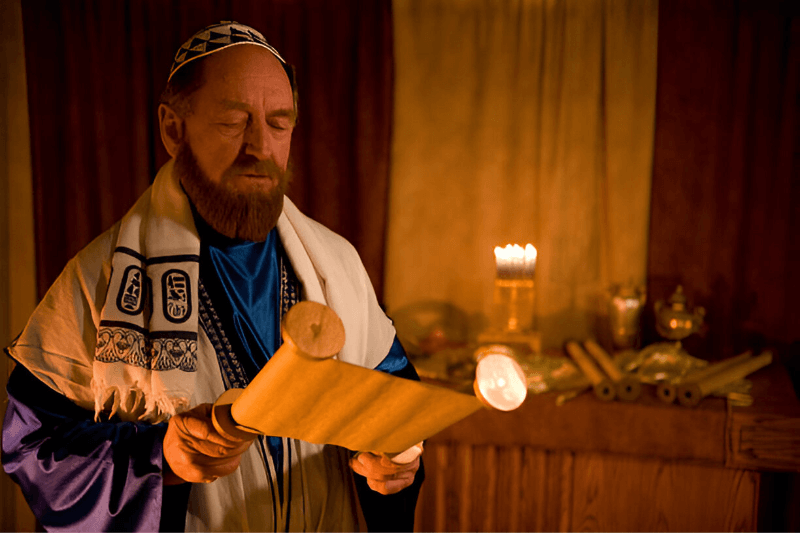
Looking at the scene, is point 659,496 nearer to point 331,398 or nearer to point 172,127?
point 331,398

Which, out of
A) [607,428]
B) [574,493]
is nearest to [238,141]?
[607,428]

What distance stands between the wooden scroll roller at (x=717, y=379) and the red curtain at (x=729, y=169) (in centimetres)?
28

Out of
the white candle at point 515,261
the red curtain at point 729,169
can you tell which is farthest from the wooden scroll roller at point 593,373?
the red curtain at point 729,169

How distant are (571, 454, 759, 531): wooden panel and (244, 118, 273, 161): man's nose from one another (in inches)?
63.1

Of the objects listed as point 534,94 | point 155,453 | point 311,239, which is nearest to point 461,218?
point 534,94

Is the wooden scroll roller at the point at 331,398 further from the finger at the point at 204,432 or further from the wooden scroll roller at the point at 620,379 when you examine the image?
the wooden scroll roller at the point at 620,379

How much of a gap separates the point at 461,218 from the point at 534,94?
671 millimetres

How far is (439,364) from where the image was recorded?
2.21 meters

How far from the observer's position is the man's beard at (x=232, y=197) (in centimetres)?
97

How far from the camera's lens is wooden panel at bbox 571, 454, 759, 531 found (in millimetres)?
1840

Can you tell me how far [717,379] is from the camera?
6.47 feet

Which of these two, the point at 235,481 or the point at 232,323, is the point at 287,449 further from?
the point at 232,323

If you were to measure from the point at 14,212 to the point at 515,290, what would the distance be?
2.23 m

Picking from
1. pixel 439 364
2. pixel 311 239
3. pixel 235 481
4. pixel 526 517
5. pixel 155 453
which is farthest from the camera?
pixel 439 364
